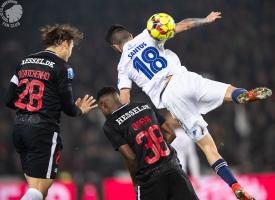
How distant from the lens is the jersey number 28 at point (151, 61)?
26.9 feet

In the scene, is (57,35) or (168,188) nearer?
(168,188)

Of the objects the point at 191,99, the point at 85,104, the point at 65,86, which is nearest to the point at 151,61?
the point at 191,99

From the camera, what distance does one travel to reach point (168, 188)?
682 cm

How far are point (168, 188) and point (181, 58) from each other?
1073 centimetres

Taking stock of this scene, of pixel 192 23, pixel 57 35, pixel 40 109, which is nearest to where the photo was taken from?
pixel 40 109

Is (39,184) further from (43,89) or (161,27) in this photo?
(161,27)

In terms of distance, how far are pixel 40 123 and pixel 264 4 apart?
1258 centimetres

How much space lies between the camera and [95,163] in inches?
541

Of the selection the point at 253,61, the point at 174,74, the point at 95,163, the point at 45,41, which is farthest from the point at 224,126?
the point at 45,41

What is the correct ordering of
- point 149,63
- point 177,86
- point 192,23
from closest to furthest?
point 177,86, point 149,63, point 192,23

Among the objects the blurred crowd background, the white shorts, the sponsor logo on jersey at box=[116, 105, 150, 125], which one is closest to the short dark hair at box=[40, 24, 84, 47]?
the sponsor logo on jersey at box=[116, 105, 150, 125]

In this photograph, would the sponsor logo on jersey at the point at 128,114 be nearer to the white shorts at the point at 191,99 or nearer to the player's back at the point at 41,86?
the player's back at the point at 41,86

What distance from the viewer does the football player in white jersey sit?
7.91 metres

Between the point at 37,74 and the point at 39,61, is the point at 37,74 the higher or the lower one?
the lower one
